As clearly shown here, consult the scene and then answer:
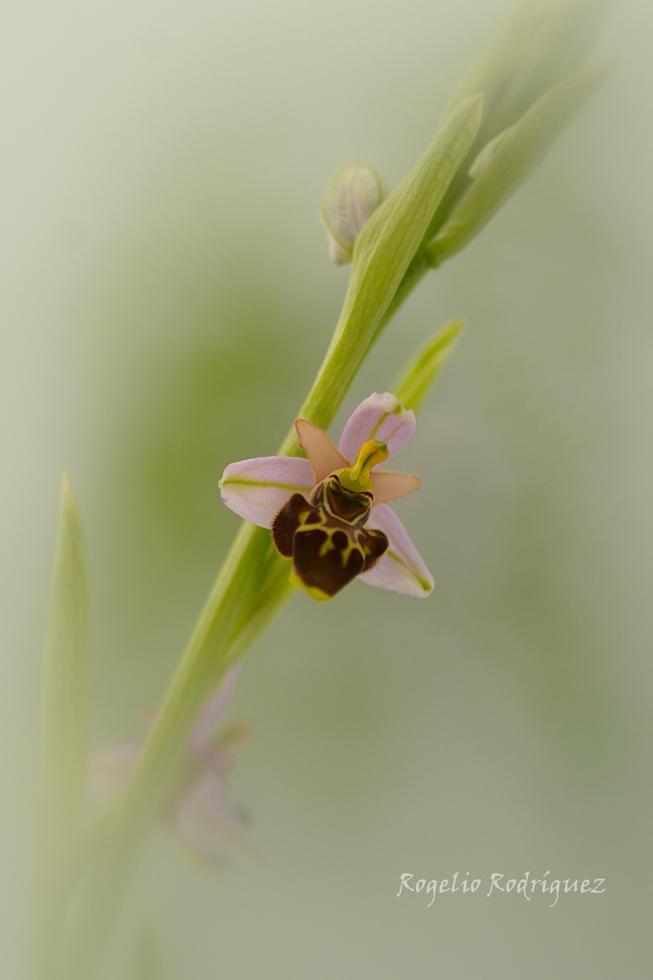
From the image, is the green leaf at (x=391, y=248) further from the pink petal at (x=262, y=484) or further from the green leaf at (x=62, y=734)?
the green leaf at (x=62, y=734)

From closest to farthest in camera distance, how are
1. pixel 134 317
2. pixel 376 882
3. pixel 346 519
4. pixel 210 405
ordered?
pixel 346 519 < pixel 376 882 < pixel 210 405 < pixel 134 317

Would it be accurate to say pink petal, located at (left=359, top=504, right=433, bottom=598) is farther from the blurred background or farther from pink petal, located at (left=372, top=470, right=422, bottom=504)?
the blurred background

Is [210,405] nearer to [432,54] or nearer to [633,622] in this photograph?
[432,54]

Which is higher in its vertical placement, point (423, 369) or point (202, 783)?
point (423, 369)

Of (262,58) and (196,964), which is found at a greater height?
(262,58)

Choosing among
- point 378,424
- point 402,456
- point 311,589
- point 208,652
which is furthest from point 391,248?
point 402,456

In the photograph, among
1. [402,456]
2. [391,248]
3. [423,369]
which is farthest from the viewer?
[402,456]

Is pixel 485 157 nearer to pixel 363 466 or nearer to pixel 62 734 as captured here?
pixel 363 466

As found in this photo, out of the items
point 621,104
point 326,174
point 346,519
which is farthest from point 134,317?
point 346,519

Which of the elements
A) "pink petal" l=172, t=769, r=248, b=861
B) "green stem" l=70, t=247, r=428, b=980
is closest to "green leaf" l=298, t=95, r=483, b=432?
"green stem" l=70, t=247, r=428, b=980
